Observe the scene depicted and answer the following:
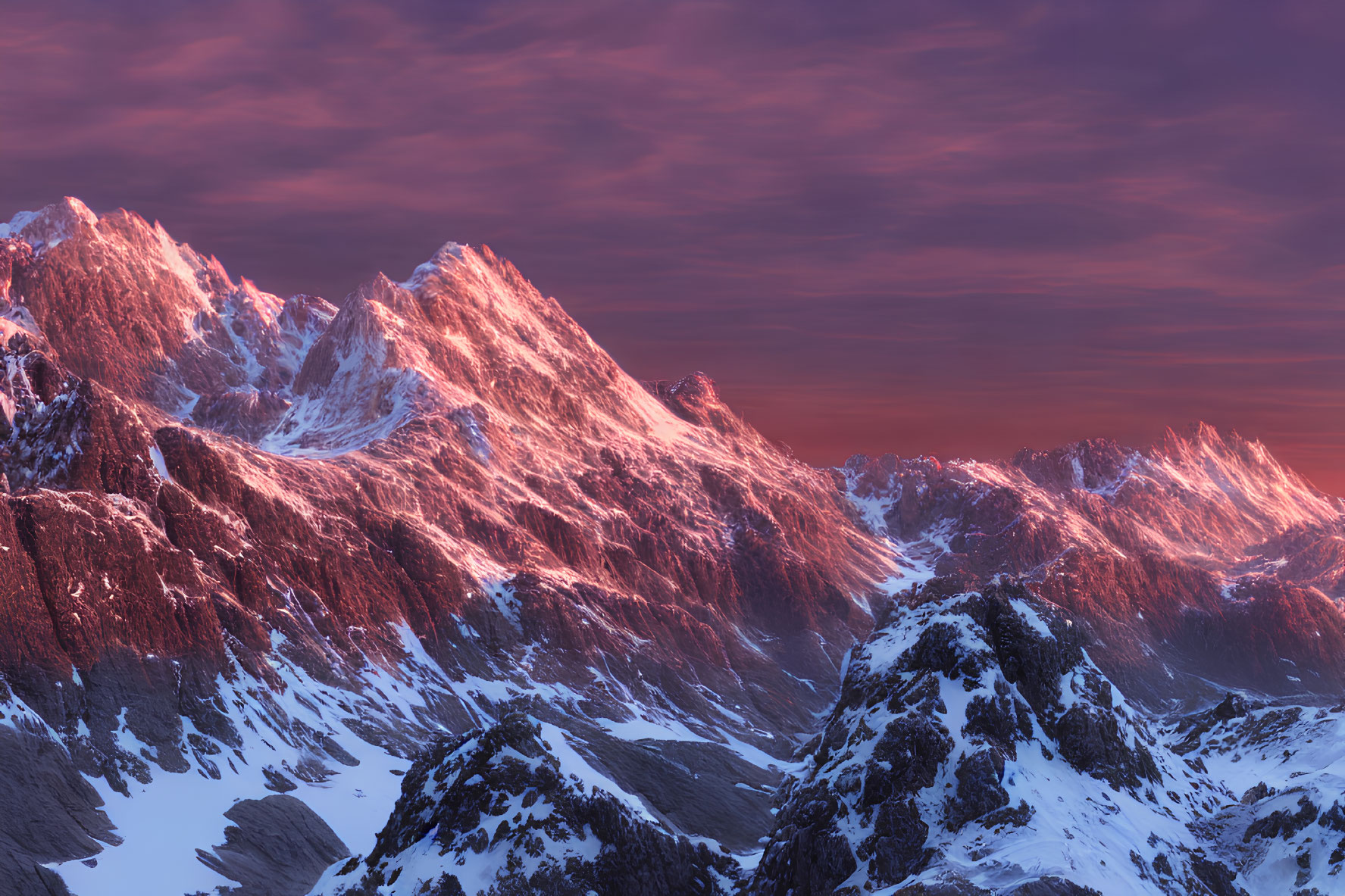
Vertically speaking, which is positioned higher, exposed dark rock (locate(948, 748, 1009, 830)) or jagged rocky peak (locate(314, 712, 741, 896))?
exposed dark rock (locate(948, 748, 1009, 830))

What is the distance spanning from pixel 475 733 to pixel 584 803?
11956 mm

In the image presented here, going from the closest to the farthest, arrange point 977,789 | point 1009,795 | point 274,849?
point 1009,795
point 977,789
point 274,849

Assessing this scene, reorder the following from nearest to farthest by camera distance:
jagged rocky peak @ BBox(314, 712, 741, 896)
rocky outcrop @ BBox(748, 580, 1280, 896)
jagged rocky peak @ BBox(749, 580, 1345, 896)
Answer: rocky outcrop @ BBox(748, 580, 1280, 896) < jagged rocky peak @ BBox(749, 580, 1345, 896) < jagged rocky peak @ BBox(314, 712, 741, 896)

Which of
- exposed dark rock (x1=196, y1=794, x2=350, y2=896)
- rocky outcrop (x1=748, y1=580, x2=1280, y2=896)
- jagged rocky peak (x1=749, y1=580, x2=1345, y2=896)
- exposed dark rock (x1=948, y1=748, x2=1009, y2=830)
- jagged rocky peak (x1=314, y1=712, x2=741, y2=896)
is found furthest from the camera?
exposed dark rock (x1=196, y1=794, x2=350, y2=896)

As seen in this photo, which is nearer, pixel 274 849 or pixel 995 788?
pixel 995 788

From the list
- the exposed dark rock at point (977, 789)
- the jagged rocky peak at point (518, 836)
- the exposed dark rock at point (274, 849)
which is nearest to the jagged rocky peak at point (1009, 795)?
the exposed dark rock at point (977, 789)

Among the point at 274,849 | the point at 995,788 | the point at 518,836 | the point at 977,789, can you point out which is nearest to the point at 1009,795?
the point at 995,788

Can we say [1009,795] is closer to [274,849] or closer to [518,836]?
[518,836]

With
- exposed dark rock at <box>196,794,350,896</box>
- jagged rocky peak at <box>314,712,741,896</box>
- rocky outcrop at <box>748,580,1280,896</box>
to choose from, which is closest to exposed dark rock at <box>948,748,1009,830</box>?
rocky outcrop at <box>748,580,1280,896</box>

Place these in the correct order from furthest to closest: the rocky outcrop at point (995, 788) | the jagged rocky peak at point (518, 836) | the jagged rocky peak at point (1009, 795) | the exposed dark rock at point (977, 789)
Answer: the exposed dark rock at point (977, 789) → the jagged rocky peak at point (518, 836) → the jagged rocky peak at point (1009, 795) → the rocky outcrop at point (995, 788)

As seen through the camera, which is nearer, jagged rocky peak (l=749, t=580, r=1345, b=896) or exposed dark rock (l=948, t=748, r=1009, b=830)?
jagged rocky peak (l=749, t=580, r=1345, b=896)

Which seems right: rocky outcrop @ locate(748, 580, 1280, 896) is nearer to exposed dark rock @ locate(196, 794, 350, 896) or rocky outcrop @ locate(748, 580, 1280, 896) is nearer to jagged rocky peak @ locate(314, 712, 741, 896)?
jagged rocky peak @ locate(314, 712, 741, 896)

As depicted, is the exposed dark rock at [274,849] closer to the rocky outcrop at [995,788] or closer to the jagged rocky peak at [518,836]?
the jagged rocky peak at [518,836]

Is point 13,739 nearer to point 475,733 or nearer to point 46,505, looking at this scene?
point 46,505
